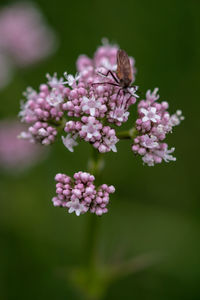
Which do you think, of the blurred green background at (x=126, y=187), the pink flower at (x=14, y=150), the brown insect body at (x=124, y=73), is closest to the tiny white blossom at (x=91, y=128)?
the brown insect body at (x=124, y=73)

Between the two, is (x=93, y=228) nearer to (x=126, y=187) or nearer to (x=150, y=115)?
(x=150, y=115)

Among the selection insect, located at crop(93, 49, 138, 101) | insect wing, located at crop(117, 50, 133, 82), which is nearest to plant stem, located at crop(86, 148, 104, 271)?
insect, located at crop(93, 49, 138, 101)

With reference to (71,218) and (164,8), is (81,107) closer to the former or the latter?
(71,218)

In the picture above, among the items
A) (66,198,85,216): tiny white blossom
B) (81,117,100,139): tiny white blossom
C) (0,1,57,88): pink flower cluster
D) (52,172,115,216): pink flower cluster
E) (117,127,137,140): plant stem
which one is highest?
(0,1,57,88): pink flower cluster

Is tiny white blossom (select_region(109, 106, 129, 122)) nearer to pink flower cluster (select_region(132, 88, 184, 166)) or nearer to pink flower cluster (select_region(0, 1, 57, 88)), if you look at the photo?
pink flower cluster (select_region(132, 88, 184, 166))

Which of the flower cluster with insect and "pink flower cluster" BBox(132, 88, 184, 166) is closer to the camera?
the flower cluster with insect

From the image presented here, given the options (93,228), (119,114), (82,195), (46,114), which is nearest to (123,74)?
(119,114)
